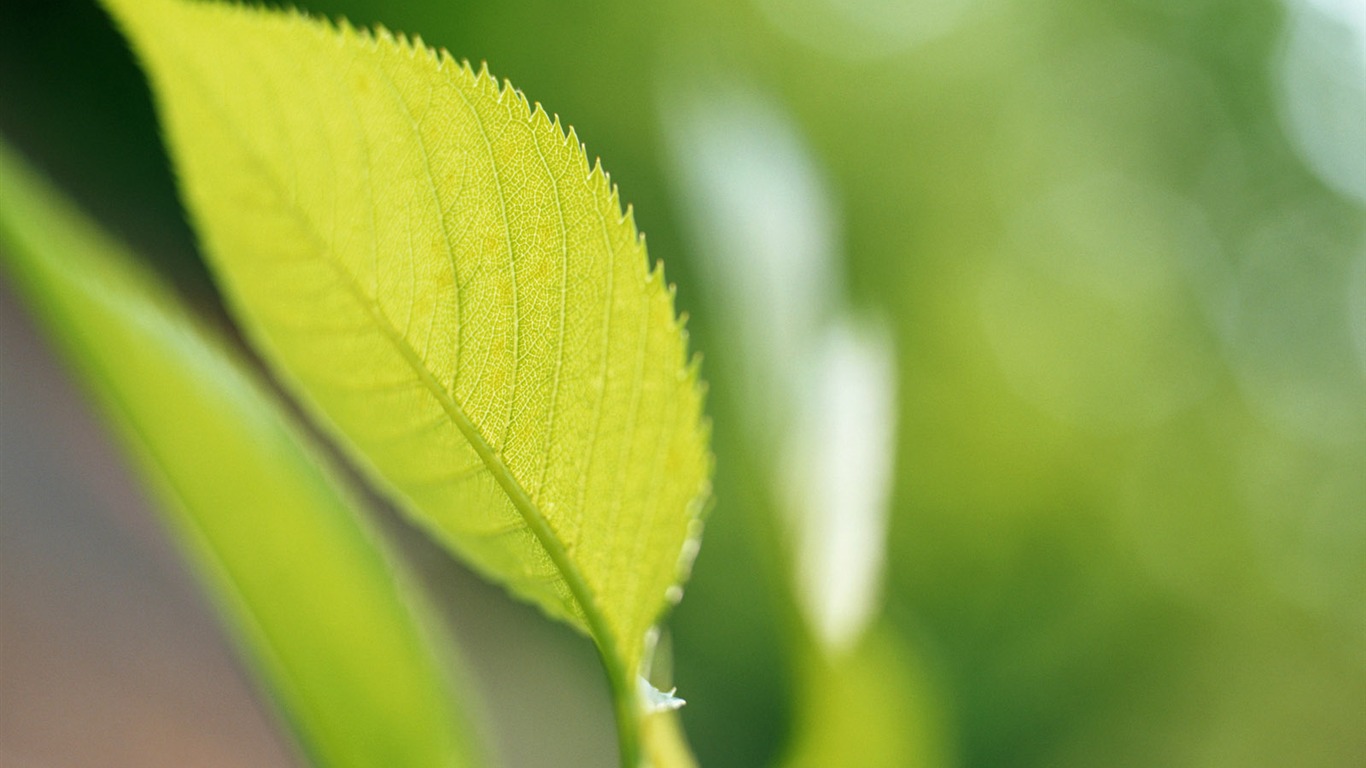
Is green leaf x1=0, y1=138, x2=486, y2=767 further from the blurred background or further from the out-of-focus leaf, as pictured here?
the blurred background

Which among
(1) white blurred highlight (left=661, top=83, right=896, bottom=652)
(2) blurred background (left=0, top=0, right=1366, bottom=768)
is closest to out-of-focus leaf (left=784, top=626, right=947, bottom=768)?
(1) white blurred highlight (left=661, top=83, right=896, bottom=652)

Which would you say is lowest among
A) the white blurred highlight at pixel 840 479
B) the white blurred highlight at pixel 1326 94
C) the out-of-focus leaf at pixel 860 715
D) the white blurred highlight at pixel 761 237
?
the out-of-focus leaf at pixel 860 715

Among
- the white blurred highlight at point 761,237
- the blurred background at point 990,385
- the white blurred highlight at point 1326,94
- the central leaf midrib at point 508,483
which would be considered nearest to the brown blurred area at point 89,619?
the blurred background at point 990,385

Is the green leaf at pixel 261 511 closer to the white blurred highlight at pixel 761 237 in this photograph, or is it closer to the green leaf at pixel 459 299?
the green leaf at pixel 459 299

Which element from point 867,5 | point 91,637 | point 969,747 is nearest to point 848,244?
point 867,5

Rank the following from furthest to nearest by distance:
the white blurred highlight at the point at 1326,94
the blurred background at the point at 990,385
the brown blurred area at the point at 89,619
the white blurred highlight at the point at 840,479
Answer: the white blurred highlight at the point at 1326,94
the blurred background at the point at 990,385
the brown blurred area at the point at 89,619
the white blurred highlight at the point at 840,479

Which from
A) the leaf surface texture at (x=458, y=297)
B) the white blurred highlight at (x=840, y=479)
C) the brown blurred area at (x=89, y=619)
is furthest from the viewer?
the brown blurred area at (x=89, y=619)
